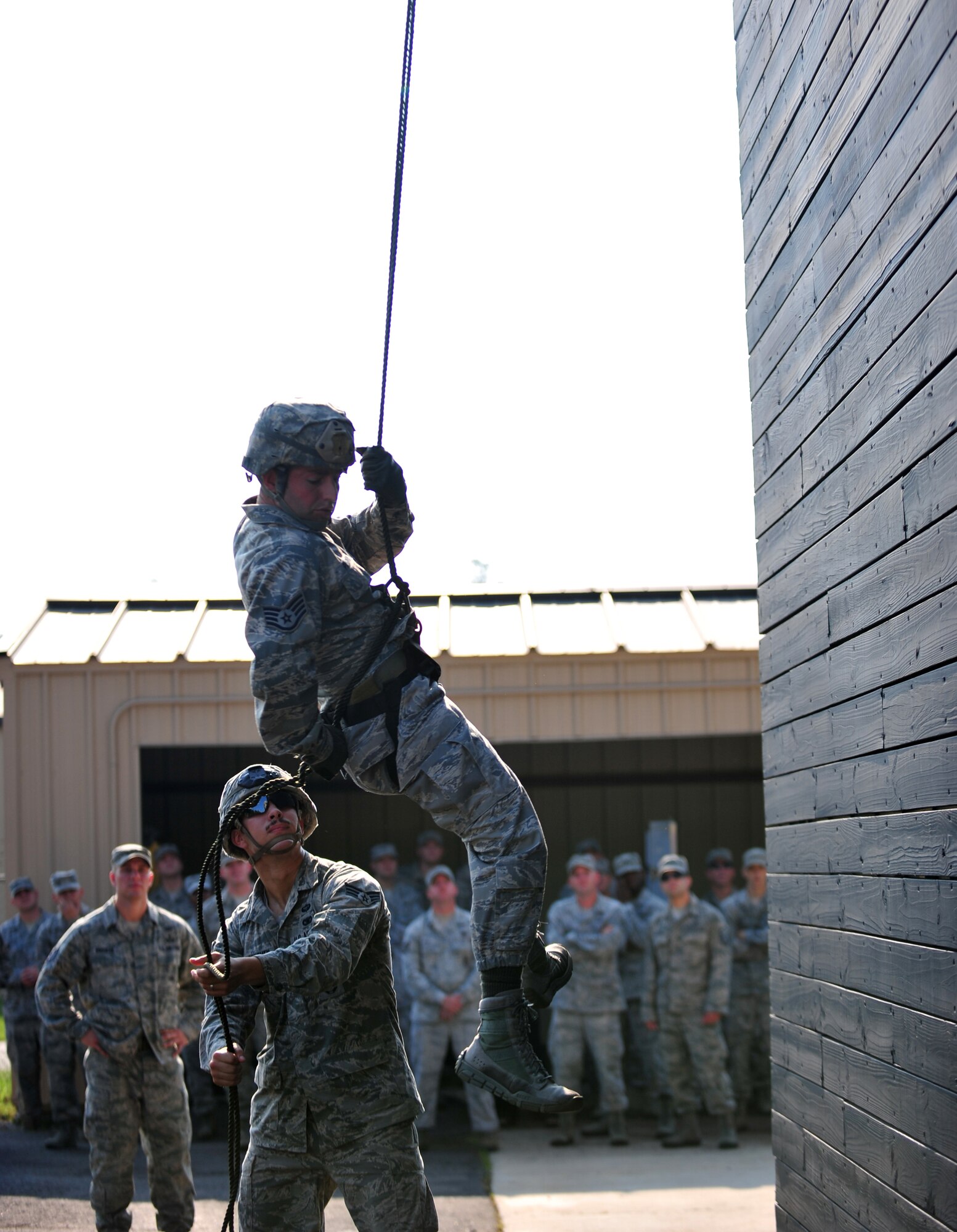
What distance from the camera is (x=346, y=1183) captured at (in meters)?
4.28

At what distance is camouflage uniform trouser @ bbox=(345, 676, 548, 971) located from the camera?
332 cm

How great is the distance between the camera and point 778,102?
15.1 feet

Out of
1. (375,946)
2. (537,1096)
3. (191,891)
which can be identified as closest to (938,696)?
(537,1096)

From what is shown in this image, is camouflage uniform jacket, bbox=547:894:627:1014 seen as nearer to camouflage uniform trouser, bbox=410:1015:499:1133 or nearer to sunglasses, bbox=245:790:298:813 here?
camouflage uniform trouser, bbox=410:1015:499:1133

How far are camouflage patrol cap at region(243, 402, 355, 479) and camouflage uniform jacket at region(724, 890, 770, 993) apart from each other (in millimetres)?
8516

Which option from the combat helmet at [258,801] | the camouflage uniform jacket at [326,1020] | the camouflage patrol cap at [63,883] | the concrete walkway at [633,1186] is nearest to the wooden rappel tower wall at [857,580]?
the camouflage uniform jacket at [326,1020]

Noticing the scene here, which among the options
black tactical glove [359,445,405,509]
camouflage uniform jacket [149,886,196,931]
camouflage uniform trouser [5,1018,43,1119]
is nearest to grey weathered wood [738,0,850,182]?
black tactical glove [359,445,405,509]

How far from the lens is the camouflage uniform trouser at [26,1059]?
1077cm

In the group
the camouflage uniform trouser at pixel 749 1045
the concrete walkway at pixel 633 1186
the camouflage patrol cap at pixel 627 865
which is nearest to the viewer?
the concrete walkway at pixel 633 1186

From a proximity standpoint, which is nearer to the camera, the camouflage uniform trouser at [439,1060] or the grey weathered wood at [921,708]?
the grey weathered wood at [921,708]

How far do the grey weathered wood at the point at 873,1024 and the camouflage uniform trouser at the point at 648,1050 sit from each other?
599 cm

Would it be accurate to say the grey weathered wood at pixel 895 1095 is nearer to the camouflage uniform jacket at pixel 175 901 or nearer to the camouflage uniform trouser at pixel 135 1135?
the camouflage uniform trouser at pixel 135 1135

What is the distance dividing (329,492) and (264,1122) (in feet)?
7.09

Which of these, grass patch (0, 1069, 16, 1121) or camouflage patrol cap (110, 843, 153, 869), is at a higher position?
camouflage patrol cap (110, 843, 153, 869)
